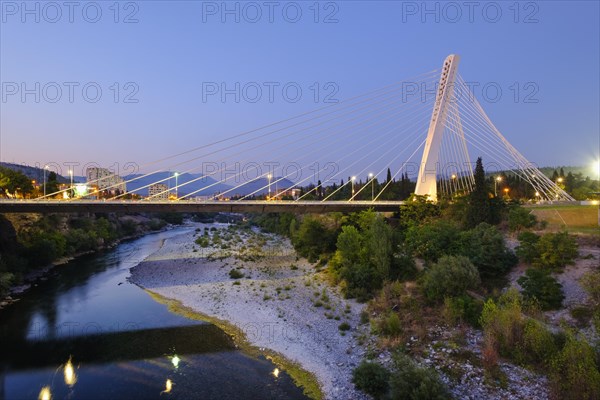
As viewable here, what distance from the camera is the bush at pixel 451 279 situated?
19031 mm

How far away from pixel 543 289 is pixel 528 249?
3.99m

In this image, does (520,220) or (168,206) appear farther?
(168,206)

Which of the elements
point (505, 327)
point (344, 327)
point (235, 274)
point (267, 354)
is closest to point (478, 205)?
point (505, 327)

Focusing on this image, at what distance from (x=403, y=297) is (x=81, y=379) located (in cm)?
1643

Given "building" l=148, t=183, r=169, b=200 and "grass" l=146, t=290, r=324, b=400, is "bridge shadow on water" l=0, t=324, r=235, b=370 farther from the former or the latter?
"building" l=148, t=183, r=169, b=200

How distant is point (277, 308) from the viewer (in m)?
23.2

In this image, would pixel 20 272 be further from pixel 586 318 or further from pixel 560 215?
pixel 560 215

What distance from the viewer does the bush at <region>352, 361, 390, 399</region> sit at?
1330cm

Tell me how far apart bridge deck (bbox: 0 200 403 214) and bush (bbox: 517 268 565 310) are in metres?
19.5

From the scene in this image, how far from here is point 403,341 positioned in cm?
1667

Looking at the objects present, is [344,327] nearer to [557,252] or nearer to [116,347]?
[116,347]

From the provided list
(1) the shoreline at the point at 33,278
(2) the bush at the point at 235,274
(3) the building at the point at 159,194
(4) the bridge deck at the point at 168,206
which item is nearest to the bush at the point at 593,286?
(4) the bridge deck at the point at 168,206

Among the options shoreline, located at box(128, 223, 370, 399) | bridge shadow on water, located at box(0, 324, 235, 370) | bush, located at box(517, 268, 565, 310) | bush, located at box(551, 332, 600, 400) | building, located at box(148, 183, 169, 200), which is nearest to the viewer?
bush, located at box(551, 332, 600, 400)

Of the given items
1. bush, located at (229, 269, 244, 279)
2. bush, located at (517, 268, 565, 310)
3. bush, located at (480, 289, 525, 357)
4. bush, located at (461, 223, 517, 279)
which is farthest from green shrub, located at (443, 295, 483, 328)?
bush, located at (229, 269, 244, 279)
